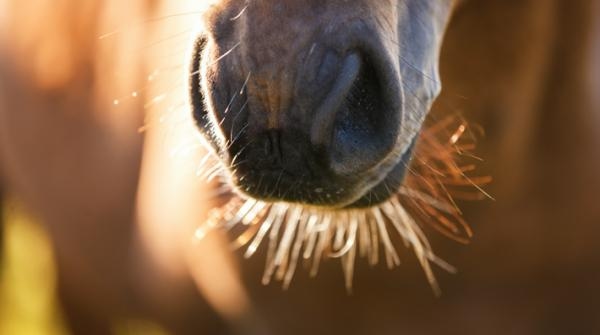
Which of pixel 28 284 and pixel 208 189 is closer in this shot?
pixel 208 189

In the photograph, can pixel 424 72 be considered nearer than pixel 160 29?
Yes


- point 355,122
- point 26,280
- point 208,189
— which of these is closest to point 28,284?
point 26,280

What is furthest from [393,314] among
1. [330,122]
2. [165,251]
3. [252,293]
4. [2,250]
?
[2,250]

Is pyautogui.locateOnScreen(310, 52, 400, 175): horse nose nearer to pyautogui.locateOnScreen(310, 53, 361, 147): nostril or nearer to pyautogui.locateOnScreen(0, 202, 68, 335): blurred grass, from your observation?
pyautogui.locateOnScreen(310, 53, 361, 147): nostril

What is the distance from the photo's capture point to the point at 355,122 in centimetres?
140

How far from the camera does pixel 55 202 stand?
10.7 ft

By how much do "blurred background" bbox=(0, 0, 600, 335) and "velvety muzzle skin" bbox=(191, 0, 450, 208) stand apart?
0.52ft

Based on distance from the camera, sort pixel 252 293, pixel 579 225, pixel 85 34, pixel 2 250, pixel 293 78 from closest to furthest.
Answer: pixel 293 78, pixel 579 225, pixel 252 293, pixel 85 34, pixel 2 250

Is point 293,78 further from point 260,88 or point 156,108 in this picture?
point 156,108

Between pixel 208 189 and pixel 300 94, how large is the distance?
1.08m

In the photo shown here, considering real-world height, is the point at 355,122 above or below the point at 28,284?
above

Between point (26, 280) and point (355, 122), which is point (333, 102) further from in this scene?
point (26, 280)

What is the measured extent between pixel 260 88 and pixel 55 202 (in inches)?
79.8

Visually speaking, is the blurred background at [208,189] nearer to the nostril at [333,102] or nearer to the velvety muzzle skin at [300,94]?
the velvety muzzle skin at [300,94]
